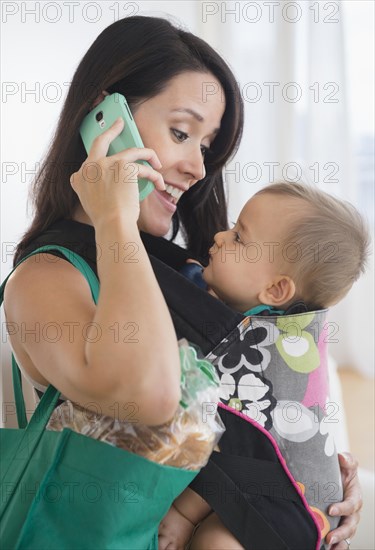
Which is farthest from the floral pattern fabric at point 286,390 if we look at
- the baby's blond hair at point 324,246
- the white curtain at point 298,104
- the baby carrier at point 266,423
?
the white curtain at point 298,104

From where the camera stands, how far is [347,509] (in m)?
1.31

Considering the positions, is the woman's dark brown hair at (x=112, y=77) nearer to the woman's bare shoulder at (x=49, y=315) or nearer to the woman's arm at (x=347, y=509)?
the woman's bare shoulder at (x=49, y=315)

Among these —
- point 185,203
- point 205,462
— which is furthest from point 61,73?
point 205,462

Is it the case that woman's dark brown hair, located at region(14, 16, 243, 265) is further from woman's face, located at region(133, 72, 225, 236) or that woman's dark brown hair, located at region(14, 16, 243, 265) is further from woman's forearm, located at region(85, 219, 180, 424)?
woman's forearm, located at region(85, 219, 180, 424)

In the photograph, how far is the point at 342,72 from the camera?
128 inches

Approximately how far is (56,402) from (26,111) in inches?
38.1

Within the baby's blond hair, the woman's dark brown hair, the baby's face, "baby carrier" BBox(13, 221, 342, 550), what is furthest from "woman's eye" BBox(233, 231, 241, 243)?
the woman's dark brown hair

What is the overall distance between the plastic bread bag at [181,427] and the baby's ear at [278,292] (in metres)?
0.30

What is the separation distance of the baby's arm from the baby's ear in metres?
0.39

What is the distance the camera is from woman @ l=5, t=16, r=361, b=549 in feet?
3.31

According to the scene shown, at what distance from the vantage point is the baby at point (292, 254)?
1374 millimetres

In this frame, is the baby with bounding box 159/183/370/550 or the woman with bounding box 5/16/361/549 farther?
the baby with bounding box 159/183/370/550

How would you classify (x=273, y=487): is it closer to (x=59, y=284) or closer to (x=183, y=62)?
(x=59, y=284)

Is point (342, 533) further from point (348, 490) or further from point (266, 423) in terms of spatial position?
point (266, 423)
